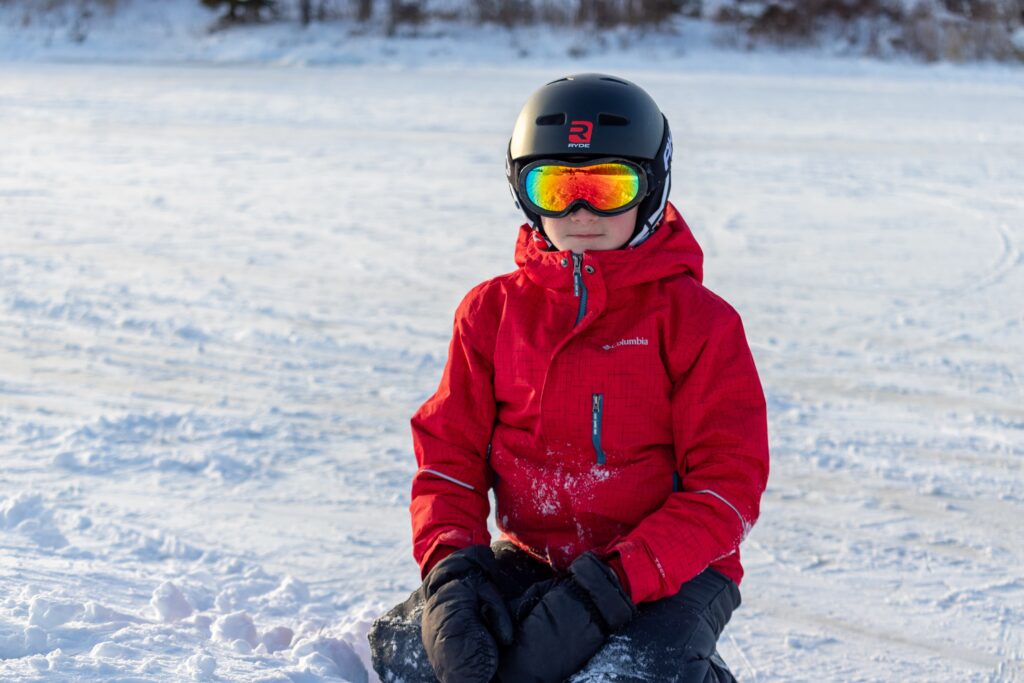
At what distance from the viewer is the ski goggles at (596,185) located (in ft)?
7.08

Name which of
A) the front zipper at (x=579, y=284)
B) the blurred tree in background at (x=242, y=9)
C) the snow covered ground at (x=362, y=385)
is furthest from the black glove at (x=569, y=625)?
the blurred tree in background at (x=242, y=9)

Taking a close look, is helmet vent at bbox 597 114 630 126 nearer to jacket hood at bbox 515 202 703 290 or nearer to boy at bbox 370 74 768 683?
boy at bbox 370 74 768 683

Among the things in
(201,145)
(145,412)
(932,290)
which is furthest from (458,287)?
(201,145)

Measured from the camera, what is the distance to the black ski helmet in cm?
216

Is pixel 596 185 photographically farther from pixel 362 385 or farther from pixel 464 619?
pixel 362 385

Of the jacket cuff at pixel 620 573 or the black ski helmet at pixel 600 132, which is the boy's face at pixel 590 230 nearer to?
the black ski helmet at pixel 600 132

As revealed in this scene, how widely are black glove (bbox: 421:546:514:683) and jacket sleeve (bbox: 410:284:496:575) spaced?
0.53 feet

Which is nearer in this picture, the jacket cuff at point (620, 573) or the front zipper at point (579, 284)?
the jacket cuff at point (620, 573)

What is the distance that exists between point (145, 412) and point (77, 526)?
995 millimetres

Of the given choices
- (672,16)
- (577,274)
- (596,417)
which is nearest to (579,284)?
(577,274)

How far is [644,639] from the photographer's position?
1.95 m

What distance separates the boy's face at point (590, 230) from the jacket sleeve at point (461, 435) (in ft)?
0.72

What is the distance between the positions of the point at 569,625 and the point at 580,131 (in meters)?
0.96

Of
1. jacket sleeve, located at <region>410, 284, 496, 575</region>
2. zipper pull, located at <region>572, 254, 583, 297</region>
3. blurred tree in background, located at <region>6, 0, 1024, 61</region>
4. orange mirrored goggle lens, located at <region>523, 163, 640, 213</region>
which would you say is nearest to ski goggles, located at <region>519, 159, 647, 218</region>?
orange mirrored goggle lens, located at <region>523, 163, 640, 213</region>
